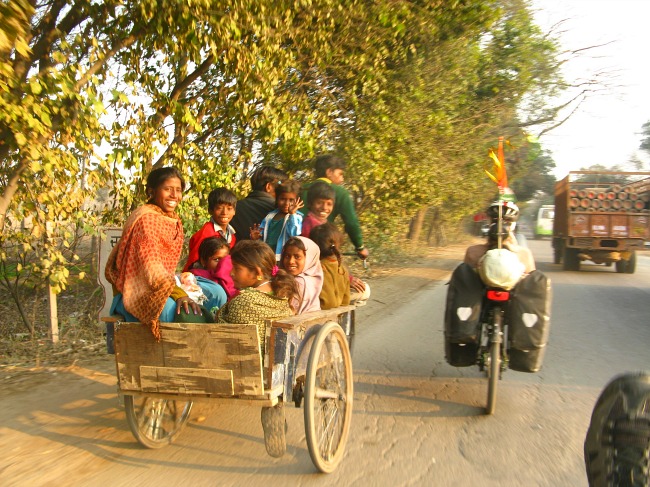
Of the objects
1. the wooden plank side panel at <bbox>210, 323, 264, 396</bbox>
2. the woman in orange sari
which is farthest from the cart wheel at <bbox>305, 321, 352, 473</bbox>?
the woman in orange sari

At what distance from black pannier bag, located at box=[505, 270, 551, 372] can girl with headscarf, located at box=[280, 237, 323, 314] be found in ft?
5.29

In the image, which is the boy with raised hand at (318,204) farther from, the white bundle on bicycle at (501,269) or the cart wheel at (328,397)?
the cart wheel at (328,397)

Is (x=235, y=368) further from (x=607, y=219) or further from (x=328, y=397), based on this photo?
(x=607, y=219)

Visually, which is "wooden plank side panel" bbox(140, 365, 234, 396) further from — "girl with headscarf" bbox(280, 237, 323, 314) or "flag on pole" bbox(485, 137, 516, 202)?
"flag on pole" bbox(485, 137, 516, 202)

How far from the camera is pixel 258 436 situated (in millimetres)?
4344

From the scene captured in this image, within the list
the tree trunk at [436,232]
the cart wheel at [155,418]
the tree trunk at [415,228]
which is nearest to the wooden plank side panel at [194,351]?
the cart wheel at [155,418]

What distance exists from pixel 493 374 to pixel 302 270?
1706mm

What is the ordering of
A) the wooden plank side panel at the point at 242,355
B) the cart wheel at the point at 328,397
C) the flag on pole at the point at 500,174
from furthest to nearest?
the flag on pole at the point at 500,174
the cart wheel at the point at 328,397
the wooden plank side panel at the point at 242,355

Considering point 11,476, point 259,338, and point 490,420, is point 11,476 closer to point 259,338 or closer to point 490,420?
point 259,338

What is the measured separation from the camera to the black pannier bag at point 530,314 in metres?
4.83

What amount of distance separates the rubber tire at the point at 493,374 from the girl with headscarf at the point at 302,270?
1.45m

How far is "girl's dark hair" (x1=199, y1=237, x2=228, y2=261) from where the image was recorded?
489 centimetres

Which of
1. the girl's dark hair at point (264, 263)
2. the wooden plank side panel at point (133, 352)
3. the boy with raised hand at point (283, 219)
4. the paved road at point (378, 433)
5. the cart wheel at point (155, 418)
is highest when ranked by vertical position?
the boy with raised hand at point (283, 219)

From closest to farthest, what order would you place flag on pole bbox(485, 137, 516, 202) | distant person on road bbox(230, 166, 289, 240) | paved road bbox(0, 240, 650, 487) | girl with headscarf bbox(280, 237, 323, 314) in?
paved road bbox(0, 240, 650, 487) → girl with headscarf bbox(280, 237, 323, 314) → flag on pole bbox(485, 137, 516, 202) → distant person on road bbox(230, 166, 289, 240)
